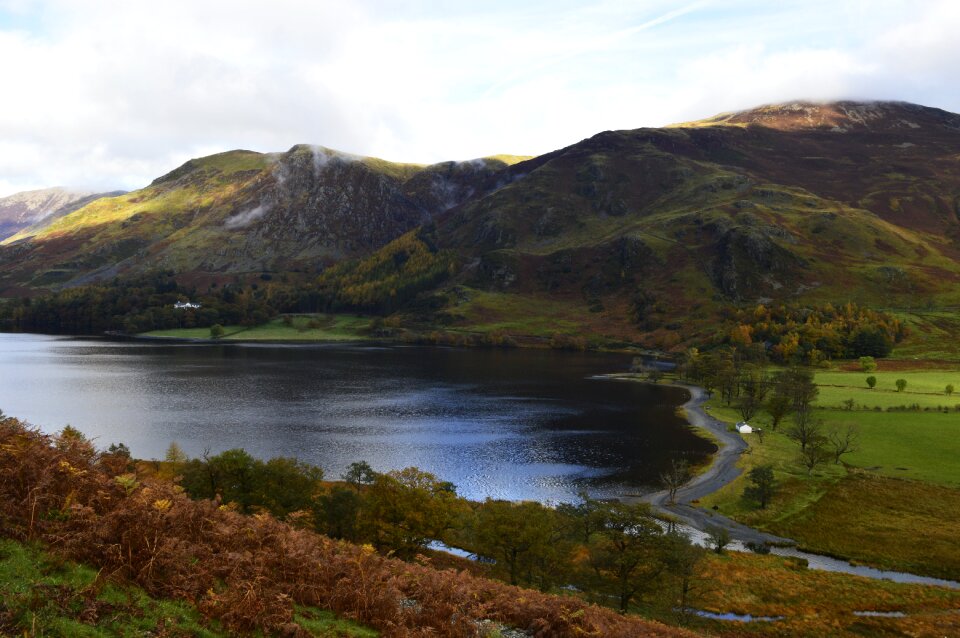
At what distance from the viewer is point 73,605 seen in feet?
43.2

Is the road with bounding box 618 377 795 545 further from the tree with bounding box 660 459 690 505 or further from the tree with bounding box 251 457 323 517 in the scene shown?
the tree with bounding box 251 457 323 517

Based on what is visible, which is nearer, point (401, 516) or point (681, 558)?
point (681, 558)

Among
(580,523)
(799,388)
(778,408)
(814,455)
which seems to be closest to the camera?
(580,523)

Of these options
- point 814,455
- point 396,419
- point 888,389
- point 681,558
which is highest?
point 681,558

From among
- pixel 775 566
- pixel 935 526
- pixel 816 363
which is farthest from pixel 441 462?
pixel 816 363

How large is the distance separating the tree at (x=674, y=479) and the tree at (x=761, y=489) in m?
9.05

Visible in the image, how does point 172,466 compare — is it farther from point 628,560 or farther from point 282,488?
point 628,560

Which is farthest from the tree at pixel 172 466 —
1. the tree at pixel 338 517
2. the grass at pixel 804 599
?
the grass at pixel 804 599

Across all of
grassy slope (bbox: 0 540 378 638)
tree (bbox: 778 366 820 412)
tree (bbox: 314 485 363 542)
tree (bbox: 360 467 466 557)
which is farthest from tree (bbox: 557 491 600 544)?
tree (bbox: 778 366 820 412)

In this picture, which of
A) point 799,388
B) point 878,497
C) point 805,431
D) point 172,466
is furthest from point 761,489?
point 172,466

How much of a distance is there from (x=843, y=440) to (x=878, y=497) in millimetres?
25932

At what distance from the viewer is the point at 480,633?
18.1 meters

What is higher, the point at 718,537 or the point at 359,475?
the point at 359,475

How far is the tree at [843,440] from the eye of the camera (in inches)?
3809
